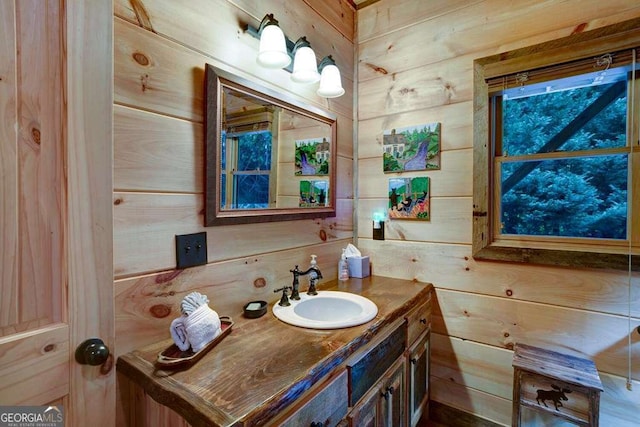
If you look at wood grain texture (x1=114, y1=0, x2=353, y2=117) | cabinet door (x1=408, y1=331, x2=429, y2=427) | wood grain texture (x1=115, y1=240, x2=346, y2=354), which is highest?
wood grain texture (x1=114, y1=0, x2=353, y2=117)

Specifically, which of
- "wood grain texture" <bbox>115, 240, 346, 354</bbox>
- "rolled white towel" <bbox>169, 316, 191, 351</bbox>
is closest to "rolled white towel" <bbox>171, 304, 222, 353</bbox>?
"rolled white towel" <bbox>169, 316, 191, 351</bbox>

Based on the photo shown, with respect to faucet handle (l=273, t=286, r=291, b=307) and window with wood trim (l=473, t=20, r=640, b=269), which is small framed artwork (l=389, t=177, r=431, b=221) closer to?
window with wood trim (l=473, t=20, r=640, b=269)

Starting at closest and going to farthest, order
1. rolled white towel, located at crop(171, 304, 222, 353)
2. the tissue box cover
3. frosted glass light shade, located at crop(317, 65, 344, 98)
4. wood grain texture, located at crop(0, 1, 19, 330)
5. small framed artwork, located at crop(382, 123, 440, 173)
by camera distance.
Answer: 1. wood grain texture, located at crop(0, 1, 19, 330)
2. rolled white towel, located at crop(171, 304, 222, 353)
3. frosted glass light shade, located at crop(317, 65, 344, 98)
4. small framed artwork, located at crop(382, 123, 440, 173)
5. the tissue box cover

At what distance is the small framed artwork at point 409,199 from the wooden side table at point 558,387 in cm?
84

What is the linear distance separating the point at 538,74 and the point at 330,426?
1777 millimetres

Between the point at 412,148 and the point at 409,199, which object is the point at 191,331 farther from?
the point at 412,148

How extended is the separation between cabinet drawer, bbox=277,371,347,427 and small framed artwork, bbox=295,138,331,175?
1004mm

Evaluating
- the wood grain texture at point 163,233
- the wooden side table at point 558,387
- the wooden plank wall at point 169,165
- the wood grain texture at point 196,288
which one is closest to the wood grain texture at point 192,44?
the wooden plank wall at point 169,165

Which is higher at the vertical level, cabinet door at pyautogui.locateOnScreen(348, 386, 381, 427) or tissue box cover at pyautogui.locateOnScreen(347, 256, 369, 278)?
tissue box cover at pyautogui.locateOnScreen(347, 256, 369, 278)

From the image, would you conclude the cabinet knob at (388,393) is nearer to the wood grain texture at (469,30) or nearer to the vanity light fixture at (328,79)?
the vanity light fixture at (328,79)

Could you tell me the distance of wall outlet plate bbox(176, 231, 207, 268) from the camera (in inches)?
40.6

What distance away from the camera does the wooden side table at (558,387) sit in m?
1.18

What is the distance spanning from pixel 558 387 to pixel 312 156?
155cm

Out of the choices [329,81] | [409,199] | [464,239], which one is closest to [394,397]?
[464,239]
